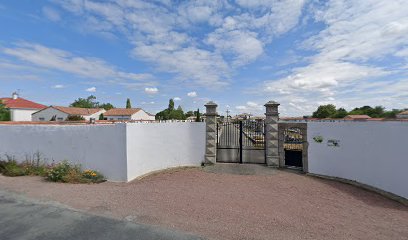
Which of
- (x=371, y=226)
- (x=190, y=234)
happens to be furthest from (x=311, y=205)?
(x=190, y=234)

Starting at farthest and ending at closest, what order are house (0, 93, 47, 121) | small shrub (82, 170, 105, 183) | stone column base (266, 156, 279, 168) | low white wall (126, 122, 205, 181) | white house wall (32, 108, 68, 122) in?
white house wall (32, 108, 68, 122) < house (0, 93, 47, 121) < stone column base (266, 156, 279, 168) < low white wall (126, 122, 205, 181) < small shrub (82, 170, 105, 183)

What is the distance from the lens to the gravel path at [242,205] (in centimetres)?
459

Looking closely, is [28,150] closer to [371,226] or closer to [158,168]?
[158,168]

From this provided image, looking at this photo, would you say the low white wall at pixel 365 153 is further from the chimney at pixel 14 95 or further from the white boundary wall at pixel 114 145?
the chimney at pixel 14 95

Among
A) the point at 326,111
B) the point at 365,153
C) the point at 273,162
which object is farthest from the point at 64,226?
the point at 326,111

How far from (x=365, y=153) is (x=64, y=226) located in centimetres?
934

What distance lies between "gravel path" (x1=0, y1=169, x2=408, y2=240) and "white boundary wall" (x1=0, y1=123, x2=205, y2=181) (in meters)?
0.84

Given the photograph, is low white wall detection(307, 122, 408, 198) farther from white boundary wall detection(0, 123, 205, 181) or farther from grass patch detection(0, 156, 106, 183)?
grass patch detection(0, 156, 106, 183)

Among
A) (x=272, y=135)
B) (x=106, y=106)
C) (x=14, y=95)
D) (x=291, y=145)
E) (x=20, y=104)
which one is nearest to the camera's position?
(x=272, y=135)

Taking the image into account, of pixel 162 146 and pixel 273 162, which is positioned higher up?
pixel 162 146

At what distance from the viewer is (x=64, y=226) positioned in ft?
15.0

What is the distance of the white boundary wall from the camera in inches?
315

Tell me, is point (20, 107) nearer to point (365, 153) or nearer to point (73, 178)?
point (73, 178)

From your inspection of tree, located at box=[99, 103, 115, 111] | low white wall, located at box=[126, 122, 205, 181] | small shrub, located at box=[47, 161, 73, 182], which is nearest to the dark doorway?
low white wall, located at box=[126, 122, 205, 181]
